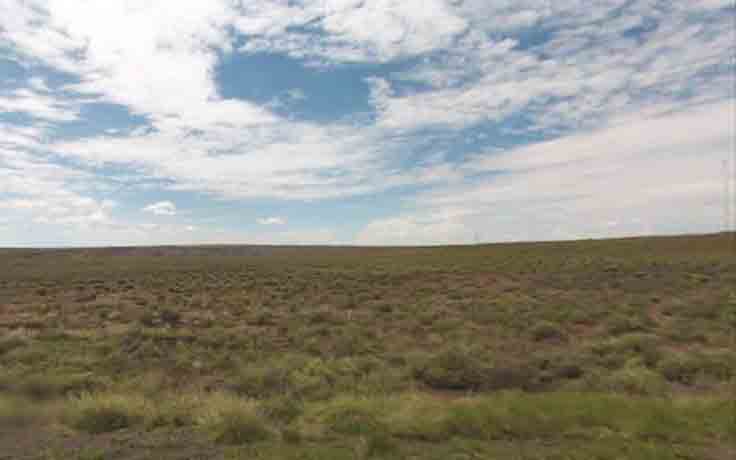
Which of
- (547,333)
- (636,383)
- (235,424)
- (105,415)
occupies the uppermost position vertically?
(235,424)

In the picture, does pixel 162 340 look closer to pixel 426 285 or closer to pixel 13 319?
pixel 13 319

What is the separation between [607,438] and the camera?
18.5ft

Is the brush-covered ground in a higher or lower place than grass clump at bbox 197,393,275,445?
lower

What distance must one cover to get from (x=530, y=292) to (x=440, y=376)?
17256mm

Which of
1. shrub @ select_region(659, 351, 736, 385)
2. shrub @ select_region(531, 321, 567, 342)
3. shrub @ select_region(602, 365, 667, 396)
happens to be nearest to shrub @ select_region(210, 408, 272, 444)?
shrub @ select_region(602, 365, 667, 396)

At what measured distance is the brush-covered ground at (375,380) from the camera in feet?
18.4

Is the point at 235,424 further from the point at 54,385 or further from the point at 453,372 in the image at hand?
the point at 453,372

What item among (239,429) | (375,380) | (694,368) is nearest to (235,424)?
(239,429)

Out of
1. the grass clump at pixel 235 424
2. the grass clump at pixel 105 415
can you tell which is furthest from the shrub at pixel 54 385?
the grass clump at pixel 235 424

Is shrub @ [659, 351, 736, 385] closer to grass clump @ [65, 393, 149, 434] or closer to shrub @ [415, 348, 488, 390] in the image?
shrub @ [415, 348, 488, 390]

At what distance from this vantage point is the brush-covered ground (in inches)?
221

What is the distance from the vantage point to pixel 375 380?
29.7 feet

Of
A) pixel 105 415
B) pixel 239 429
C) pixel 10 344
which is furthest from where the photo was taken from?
pixel 10 344

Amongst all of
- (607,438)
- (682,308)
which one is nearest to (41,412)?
(607,438)
